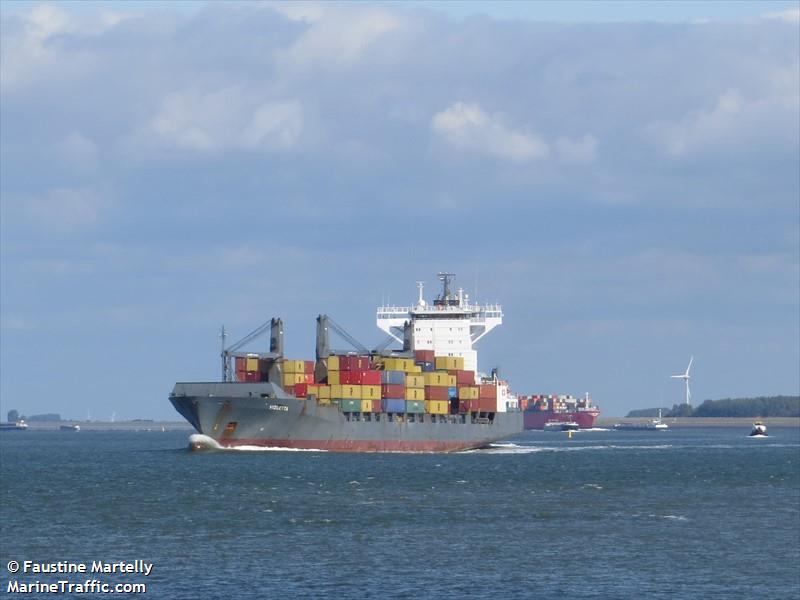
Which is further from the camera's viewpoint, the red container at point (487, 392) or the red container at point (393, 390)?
the red container at point (487, 392)

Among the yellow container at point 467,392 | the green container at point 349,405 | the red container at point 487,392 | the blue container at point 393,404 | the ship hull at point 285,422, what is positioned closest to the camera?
the ship hull at point 285,422

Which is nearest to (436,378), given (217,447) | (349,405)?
(349,405)

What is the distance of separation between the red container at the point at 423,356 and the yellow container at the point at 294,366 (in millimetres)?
11909

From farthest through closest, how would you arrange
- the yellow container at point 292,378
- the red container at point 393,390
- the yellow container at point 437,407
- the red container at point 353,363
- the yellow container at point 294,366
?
the yellow container at point 437,407
the red container at point 393,390
the red container at point 353,363
the yellow container at point 294,366
the yellow container at point 292,378

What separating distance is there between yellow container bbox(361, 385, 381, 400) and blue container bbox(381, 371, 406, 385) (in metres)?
1.10

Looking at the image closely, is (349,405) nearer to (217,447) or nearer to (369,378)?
(369,378)

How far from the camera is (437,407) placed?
9969 cm

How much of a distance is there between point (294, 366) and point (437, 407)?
12520 millimetres

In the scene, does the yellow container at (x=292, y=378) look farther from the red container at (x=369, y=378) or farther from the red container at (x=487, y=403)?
the red container at (x=487, y=403)

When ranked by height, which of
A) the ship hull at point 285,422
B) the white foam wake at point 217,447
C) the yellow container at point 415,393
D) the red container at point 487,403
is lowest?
the white foam wake at point 217,447

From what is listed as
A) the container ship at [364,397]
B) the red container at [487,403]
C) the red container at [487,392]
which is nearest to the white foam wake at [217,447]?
the container ship at [364,397]

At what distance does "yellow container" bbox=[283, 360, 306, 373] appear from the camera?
3625 inches

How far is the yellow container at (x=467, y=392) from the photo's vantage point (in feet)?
337

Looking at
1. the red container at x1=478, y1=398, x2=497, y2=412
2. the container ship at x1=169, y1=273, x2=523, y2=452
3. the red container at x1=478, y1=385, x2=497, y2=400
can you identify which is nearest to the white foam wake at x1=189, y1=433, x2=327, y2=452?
the container ship at x1=169, y1=273, x2=523, y2=452
